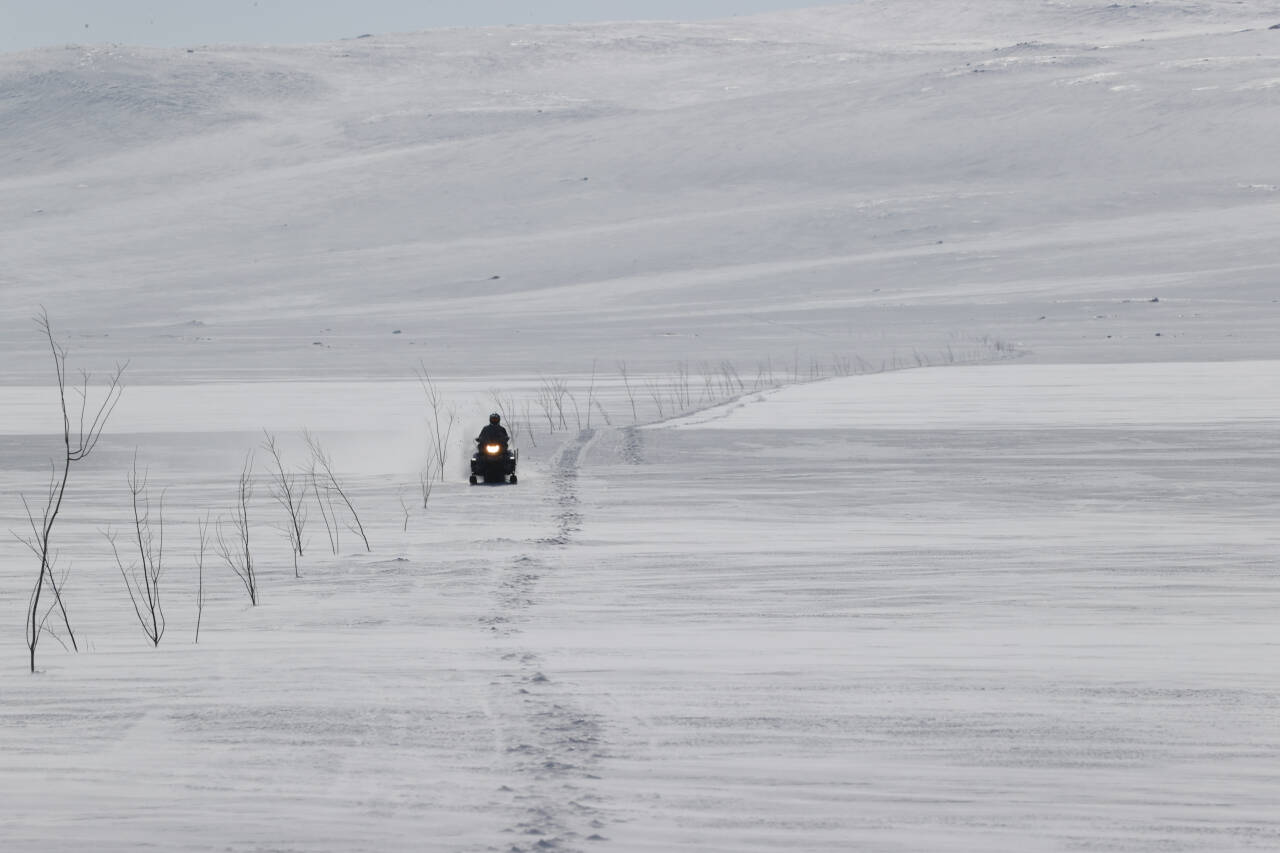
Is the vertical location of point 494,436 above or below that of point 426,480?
above

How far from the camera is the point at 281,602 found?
6469 mm

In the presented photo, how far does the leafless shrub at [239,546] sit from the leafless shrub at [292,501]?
0.18 metres

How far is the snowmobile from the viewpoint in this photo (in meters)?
10.6

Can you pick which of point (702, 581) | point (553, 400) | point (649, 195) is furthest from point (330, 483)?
point (649, 195)

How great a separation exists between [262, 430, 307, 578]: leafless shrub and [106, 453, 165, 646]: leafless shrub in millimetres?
555

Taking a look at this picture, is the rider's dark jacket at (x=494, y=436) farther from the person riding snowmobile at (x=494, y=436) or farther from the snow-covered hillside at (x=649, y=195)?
the snow-covered hillside at (x=649, y=195)

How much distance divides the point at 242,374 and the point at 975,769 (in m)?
23.2

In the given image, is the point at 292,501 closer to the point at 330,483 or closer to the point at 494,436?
the point at 330,483

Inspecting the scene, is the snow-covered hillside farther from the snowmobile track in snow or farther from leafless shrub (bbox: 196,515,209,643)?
the snowmobile track in snow

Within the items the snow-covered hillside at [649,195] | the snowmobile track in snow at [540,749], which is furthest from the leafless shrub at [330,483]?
the snow-covered hillside at [649,195]

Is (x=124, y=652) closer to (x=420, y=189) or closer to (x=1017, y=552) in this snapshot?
(x=1017, y=552)

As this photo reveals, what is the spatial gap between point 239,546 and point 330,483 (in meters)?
2.77

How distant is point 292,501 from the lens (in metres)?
9.80

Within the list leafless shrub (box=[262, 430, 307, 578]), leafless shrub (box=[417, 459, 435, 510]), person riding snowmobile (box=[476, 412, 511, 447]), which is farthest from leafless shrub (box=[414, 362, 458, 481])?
leafless shrub (box=[262, 430, 307, 578])
